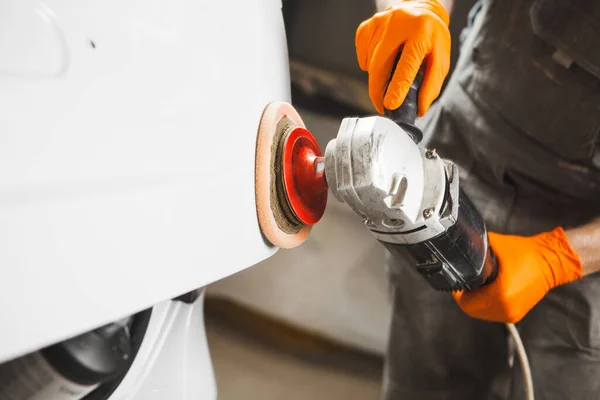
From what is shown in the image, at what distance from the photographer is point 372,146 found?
415mm

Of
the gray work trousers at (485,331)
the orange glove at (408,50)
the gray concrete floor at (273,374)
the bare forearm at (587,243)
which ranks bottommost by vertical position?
the gray concrete floor at (273,374)

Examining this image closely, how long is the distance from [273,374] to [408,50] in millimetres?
853

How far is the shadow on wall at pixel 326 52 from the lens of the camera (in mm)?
1373

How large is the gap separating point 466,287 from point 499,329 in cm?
33

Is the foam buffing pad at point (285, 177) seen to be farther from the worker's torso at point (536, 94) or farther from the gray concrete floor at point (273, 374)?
the gray concrete floor at point (273, 374)

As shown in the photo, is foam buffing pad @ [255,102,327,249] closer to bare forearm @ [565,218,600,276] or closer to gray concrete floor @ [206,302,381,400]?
bare forearm @ [565,218,600,276]

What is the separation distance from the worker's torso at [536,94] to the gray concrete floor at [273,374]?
66cm

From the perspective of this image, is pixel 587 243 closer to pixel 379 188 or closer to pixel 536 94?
pixel 536 94

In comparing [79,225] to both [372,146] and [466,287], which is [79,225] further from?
[466,287]

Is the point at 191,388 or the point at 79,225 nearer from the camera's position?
the point at 79,225

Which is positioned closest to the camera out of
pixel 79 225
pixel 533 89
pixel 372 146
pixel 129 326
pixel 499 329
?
pixel 79 225

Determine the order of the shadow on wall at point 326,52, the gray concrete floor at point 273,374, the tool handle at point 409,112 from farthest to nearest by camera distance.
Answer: the shadow on wall at point 326,52
the gray concrete floor at point 273,374
the tool handle at point 409,112

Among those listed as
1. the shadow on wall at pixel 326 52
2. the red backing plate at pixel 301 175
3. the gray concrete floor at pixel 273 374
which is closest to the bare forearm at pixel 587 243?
the red backing plate at pixel 301 175

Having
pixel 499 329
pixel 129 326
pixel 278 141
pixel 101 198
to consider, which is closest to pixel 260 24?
pixel 278 141
